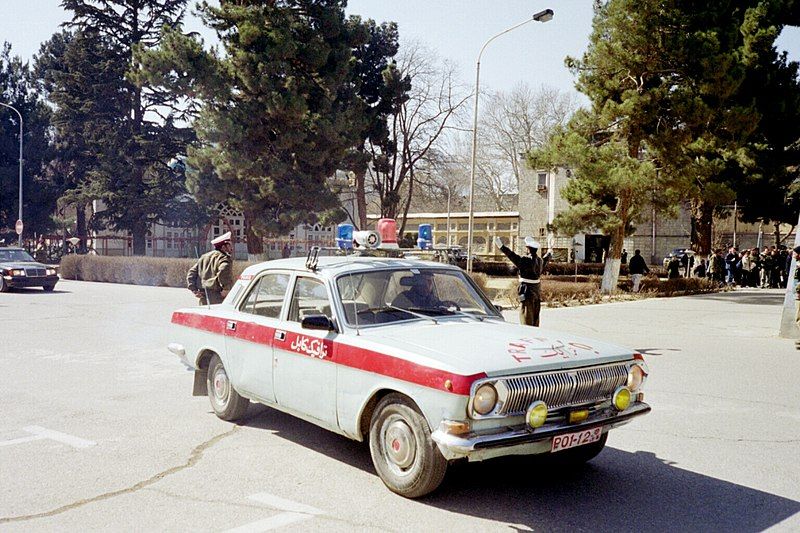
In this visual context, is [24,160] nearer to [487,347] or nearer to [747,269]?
[747,269]

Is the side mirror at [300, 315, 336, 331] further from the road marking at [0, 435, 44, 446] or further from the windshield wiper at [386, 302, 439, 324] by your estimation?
the road marking at [0, 435, 44, 446]

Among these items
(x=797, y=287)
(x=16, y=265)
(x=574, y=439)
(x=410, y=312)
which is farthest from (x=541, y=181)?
(x=574, y=439)

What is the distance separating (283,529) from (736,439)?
4.46 metres

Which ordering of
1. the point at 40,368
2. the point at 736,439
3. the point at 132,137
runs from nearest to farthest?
the point at 736,439
the point at 40,368
the point at 132,137

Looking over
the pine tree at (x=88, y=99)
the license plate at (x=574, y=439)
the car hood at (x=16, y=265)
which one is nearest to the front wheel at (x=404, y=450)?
the license plate at (x=574, y=439)

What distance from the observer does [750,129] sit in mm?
26891

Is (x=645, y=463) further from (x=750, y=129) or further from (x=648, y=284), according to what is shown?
(x=750, y=129)

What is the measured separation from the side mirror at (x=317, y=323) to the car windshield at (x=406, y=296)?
0.19 metres

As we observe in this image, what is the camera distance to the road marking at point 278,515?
4.26 metres

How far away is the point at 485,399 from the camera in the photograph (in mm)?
4441

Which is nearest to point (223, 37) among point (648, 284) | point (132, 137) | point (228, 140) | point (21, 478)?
point (228, 140)

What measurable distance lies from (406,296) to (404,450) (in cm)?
152

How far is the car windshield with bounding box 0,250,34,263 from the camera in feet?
82.9

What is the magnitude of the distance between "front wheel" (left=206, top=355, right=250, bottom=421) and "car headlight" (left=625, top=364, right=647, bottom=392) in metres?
→ 3.51
